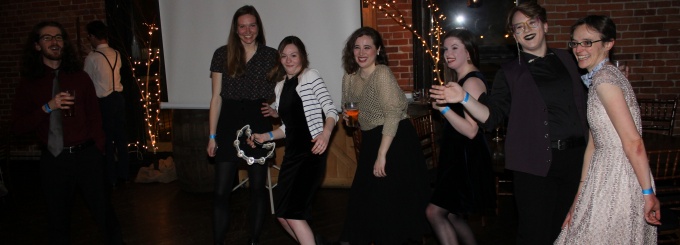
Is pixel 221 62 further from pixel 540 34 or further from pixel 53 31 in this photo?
pixel 540 34

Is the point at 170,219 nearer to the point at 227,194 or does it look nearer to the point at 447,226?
the point at 227,194

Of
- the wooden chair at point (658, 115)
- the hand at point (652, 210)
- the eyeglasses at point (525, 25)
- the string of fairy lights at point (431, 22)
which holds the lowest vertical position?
the hand at point (652, 210)

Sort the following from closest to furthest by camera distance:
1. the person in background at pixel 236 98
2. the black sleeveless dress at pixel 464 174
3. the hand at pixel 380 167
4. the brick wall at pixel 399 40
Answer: the black sleeveless dress at pixel 464 174 < the hand at pixel 380 167 < the person in background at pixel 236 98 < the brick wall at pixel 399 40

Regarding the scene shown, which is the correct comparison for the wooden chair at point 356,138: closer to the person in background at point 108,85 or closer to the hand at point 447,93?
the hand at point 447,93

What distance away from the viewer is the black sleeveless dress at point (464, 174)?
3068 millimetres

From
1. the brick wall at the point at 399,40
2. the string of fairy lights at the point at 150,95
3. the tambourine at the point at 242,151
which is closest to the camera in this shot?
the tambourine at the point at 242,151

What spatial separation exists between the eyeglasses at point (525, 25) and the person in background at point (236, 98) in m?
1.52

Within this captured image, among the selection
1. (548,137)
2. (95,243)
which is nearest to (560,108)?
(548,137)

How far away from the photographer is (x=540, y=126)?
8.84ft

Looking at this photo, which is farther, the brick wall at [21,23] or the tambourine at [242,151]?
the brick wall at [21,23]

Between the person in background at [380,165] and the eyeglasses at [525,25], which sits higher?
the eyeglasses at [525,25]

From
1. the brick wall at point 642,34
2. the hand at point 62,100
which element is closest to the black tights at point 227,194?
the hand at point 62,100

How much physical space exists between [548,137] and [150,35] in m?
5.12

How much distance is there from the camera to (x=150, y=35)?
21.8 ft
